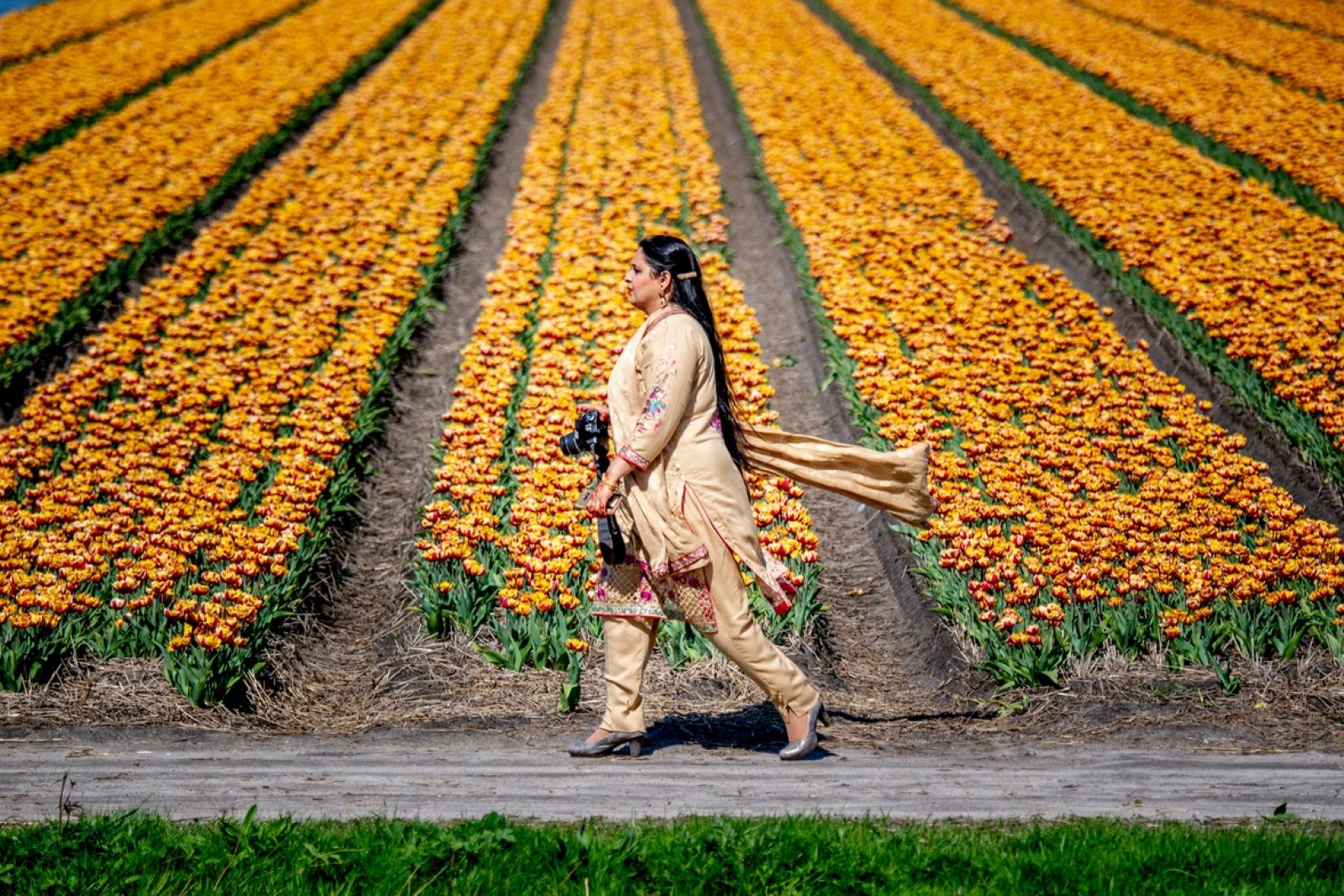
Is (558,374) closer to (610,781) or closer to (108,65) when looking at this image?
(610,781)

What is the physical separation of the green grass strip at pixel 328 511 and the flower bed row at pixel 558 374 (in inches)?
24.9

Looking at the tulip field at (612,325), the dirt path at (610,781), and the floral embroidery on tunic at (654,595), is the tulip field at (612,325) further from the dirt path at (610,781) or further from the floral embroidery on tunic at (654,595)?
the floral embroidery on tunic at (654,595)

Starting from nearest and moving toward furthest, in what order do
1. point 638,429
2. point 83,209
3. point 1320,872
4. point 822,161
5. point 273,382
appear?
1. point 1320,872
2. point 638,429
3. point 273,382
4. point 83,209
5. point 822,161

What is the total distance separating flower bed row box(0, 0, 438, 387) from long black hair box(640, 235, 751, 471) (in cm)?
657

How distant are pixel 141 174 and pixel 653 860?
13.2 meters

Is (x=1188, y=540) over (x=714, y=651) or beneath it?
over

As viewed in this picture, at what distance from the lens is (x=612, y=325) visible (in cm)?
938

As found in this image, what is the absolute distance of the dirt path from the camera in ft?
13.3

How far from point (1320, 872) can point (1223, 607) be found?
7.61 feet

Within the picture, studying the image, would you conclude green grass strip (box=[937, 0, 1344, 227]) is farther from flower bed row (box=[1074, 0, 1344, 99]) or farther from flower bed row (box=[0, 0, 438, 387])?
flower bed row (box=[0, 0, 438, 387])

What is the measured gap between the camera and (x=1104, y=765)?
4.50 metres

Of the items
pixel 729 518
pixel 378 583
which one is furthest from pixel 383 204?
pixel 729 518

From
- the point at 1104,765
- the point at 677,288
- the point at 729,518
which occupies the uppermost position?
the point at 677,288

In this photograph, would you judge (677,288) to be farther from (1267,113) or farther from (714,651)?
(1267,113)
